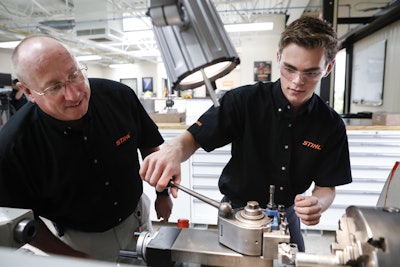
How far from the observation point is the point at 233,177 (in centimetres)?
113

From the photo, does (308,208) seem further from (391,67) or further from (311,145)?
(391,67)

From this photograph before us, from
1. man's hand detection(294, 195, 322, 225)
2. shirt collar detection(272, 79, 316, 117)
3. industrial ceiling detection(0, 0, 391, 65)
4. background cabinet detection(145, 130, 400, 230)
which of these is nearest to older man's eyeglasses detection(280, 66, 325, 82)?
shirt collar detection(272, 79, 316, 117)

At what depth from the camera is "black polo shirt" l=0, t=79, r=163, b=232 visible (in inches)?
35.8

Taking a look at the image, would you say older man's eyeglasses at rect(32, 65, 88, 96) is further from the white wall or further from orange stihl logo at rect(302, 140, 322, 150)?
the white wall

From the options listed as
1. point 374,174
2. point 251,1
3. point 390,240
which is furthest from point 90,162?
point 251,1

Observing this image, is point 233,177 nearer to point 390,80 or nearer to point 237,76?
point 390,80

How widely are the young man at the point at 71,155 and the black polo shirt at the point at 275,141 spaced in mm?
353

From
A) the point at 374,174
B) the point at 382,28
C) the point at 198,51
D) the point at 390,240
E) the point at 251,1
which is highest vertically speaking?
the point at 251,1

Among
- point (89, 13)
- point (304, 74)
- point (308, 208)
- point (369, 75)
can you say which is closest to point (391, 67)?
point (369, 75)

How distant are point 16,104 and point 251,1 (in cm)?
439

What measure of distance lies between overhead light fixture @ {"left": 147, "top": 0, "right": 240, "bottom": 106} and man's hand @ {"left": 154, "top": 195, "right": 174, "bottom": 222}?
2.73 ft

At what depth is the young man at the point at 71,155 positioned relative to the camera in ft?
2.87

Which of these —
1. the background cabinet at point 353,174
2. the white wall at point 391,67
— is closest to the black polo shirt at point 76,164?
the background cabinet at point 353,174

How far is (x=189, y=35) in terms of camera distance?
0.47m
